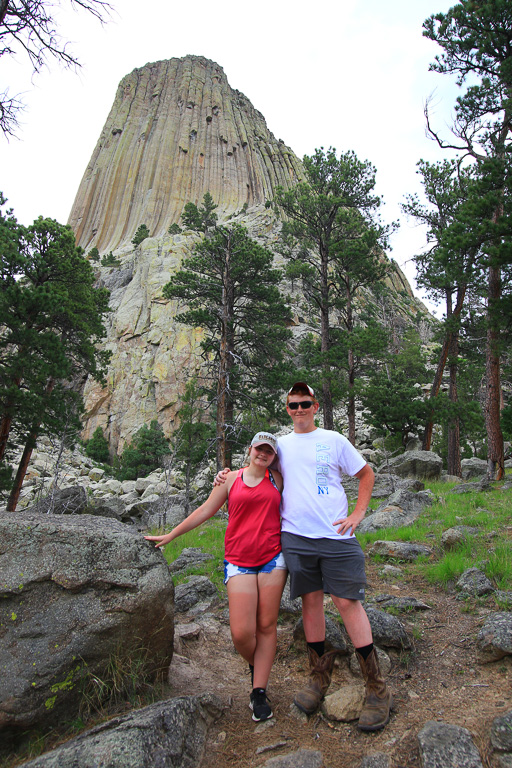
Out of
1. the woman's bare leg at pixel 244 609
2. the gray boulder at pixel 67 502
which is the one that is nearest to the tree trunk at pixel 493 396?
the woman's bare leg at pixel 244 609

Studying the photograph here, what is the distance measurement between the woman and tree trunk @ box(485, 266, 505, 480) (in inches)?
397

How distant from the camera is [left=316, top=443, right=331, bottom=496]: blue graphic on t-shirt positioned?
284 centimetres

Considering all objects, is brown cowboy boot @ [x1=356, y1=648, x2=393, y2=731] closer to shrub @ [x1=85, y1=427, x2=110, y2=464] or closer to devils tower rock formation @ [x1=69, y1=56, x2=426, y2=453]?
shrub @ [x1=85, y1=427, x2=110, y2=464]

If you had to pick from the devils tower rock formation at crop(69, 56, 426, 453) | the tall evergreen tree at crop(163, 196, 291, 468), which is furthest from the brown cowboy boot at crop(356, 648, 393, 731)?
the devils tower rock formation at crop(69, 56, 426, 453)

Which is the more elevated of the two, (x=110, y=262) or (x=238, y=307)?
(x=110, y=262)

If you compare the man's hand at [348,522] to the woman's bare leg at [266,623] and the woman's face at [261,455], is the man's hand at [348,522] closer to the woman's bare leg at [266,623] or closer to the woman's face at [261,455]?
the woman's bare leg at [266,623]

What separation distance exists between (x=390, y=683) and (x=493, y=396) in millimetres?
10259


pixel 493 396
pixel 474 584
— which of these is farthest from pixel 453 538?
pixel 493 396

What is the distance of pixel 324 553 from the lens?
271 cm

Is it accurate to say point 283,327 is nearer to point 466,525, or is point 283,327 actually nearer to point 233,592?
point 466,525

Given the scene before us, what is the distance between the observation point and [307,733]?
99.0 inches

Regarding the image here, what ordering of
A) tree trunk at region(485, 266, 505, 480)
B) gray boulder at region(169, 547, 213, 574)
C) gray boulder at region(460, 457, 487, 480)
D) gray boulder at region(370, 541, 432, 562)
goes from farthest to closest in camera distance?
gray boulder at region(460, 457, 487, 480)
tree trunk at region(485, 266, 505, 480)
gray boulder at region(169, 547, 213, 574)
gray boulder at region(370, 541, 432, 562)

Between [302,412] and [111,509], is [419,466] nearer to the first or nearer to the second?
[111,509]

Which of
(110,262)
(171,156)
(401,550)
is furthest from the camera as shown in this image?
(171,156)
